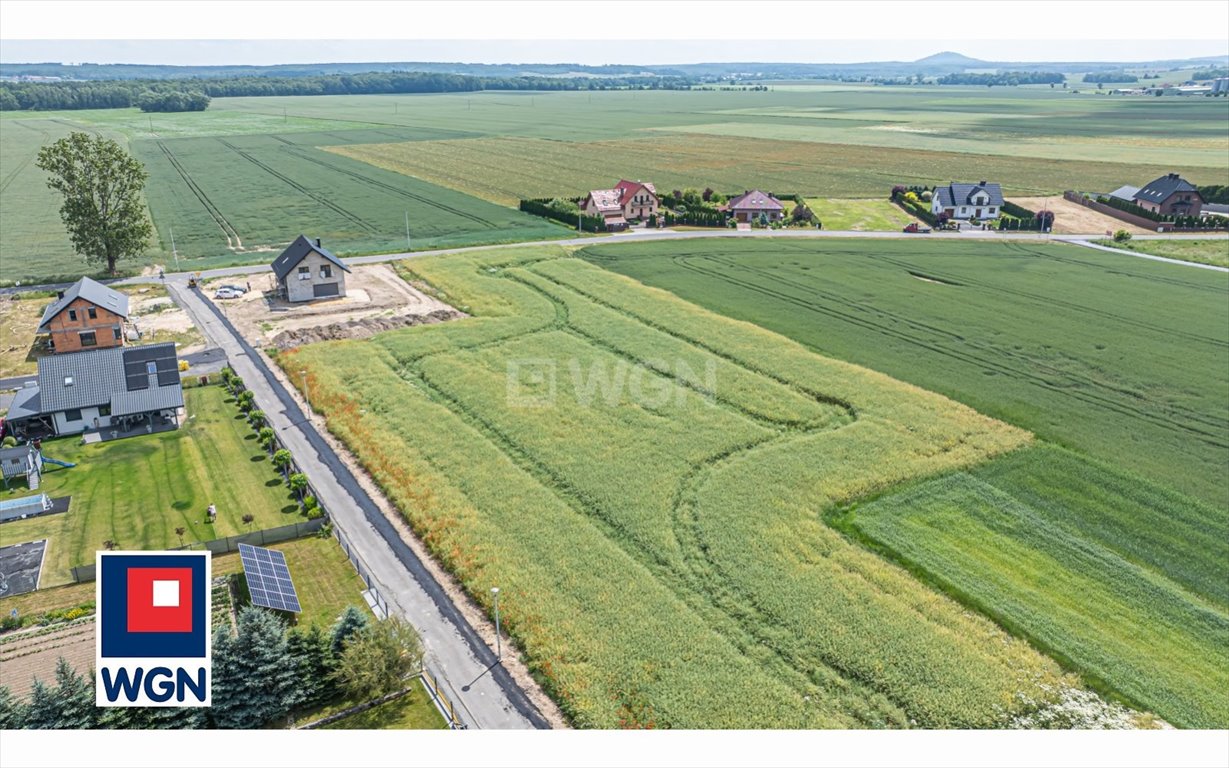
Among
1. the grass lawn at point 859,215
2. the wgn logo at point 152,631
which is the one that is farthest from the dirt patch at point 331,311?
the grass lawn at point 859,215

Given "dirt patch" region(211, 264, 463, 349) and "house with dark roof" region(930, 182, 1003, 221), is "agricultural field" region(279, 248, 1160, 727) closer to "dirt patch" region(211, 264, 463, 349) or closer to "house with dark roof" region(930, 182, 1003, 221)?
"dirt patch" region(211, 264, 463, 349)

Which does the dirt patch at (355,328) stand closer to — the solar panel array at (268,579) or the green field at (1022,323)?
the green field at (1022,323)

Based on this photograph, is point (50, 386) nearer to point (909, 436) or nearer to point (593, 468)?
point (593, 468)

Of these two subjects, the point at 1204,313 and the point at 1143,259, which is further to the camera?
the point at 1143,259

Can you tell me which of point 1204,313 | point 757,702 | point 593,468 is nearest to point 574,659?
point 757,702

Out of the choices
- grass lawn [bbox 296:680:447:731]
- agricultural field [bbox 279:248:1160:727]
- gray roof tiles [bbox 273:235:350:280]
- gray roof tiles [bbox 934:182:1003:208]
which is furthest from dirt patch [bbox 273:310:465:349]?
gray roof tiles [bbox 934:182:1003:208]

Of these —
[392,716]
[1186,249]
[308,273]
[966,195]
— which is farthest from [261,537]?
[1186,249]
